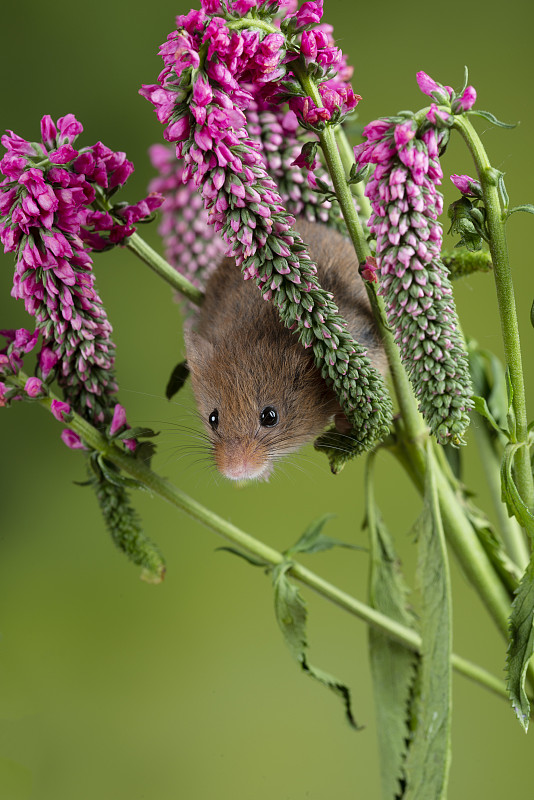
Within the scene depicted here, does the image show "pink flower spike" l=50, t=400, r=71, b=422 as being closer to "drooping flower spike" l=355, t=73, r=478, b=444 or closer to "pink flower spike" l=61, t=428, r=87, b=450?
"pink flower spike" l=61, t=428, r=87, b=450

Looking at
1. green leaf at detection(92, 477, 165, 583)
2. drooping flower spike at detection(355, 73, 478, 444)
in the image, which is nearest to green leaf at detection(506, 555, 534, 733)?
drooping flower spike at detection(355, 73, 478, 444)

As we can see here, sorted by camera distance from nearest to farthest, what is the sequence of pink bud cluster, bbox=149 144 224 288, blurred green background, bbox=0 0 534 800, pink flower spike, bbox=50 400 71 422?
1. pink flower spike, bbox=50 400 71 422
2. pink bud cluster, bbox=149 144 224 288
3. blurred green background, bbox=0 0 534 800

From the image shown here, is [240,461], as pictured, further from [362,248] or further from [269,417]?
[362,248]

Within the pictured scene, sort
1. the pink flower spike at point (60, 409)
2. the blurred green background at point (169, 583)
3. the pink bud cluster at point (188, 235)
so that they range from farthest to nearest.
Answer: the blurred green background at point (169, 583)
the pink bud cluster at point (188, 235)
the pink flower spike at point (60, 409)

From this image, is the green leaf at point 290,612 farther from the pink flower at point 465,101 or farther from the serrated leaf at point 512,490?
the pink flower at point 465,101

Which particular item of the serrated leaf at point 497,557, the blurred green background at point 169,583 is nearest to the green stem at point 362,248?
the serrated leaf at point 497,557

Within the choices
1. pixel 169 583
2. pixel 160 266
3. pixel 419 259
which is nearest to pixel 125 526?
pixel 160 266

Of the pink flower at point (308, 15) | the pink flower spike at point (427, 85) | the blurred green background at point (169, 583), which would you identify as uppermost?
the pink flower at point (308, 15)
